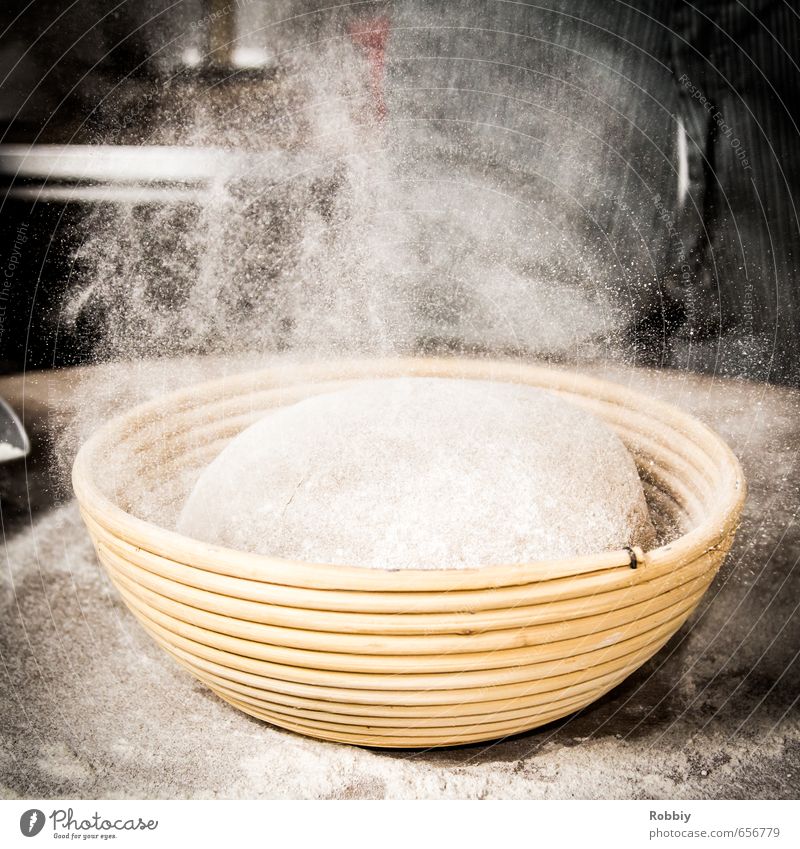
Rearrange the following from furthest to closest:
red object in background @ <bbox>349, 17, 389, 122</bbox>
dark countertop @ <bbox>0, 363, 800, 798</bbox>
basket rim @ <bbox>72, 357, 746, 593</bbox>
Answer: red object in background @ <bbox>349, 17, 389, 122</bbox> < dark countertop @ <bbox>0, 363, 800, 798</bbox> < basket rim @ <bbox>72, 357, 746, 593</bbox>

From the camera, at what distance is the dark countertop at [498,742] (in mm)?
436

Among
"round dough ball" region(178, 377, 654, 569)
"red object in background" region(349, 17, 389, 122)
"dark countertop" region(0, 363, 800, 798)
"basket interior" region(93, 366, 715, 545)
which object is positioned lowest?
"dark countertop" region(0, 363, 800, 798)

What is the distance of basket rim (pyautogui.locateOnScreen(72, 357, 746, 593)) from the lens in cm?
31

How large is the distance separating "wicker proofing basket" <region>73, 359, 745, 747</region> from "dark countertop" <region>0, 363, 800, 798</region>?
0.05 metres

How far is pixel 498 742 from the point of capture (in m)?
0.46

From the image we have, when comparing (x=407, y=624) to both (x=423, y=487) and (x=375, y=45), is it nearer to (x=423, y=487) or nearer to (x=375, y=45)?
(x=423, y=487)

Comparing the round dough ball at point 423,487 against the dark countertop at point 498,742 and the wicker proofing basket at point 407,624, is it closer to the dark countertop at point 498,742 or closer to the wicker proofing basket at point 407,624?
the wicker proofing basket at point 407,624

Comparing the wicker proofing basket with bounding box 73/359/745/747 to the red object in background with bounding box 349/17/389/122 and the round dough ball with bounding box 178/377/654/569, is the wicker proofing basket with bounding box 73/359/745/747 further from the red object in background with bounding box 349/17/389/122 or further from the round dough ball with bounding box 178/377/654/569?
the red object in background with bounding box 349/17/389/122

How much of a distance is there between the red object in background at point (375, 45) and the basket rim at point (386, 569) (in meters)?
0.26

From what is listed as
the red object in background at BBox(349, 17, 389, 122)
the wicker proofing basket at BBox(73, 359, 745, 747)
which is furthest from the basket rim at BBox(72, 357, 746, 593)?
the red object in background at BBox(349, 17, 389, 122)

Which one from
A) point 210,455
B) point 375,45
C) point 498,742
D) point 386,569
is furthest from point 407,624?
point 375,45

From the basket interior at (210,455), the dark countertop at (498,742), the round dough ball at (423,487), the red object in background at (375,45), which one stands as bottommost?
the dark countertop at (498,742)

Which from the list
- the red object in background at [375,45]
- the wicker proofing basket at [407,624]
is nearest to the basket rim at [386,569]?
the wicker proofing basket at [407,624]

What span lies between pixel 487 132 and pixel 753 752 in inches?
22.5
